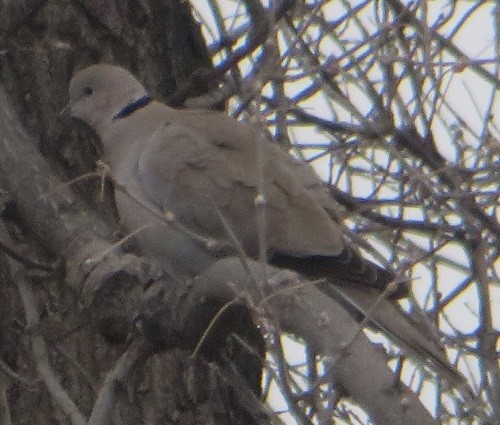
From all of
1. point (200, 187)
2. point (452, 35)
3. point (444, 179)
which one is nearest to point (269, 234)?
point (200, 187)

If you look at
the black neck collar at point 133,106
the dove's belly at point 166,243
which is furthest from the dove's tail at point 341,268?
the black neck collar at point 133,106

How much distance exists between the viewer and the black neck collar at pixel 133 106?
4.29 m

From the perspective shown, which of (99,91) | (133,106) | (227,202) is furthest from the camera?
(133,106)

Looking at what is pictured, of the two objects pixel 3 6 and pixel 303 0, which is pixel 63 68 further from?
pixel 303 0

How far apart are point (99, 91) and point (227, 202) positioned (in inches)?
27.6

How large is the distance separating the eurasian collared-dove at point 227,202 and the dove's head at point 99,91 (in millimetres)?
12

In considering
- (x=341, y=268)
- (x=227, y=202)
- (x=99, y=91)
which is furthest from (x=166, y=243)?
(x=99, y=91)

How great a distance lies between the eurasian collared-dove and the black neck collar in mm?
177

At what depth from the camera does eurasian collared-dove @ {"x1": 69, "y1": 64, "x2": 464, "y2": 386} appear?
3680mm

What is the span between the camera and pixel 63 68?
13.6 feet

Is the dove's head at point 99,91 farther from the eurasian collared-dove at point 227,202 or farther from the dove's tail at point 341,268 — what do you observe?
the dove's tail at point 341,268

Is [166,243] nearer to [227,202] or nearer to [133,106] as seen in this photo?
[227,202]

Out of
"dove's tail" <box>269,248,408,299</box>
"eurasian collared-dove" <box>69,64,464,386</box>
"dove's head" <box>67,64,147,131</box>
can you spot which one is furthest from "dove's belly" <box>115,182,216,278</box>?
"dove's head" <box>67,64,147,131</box>

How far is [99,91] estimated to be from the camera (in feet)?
13.9
